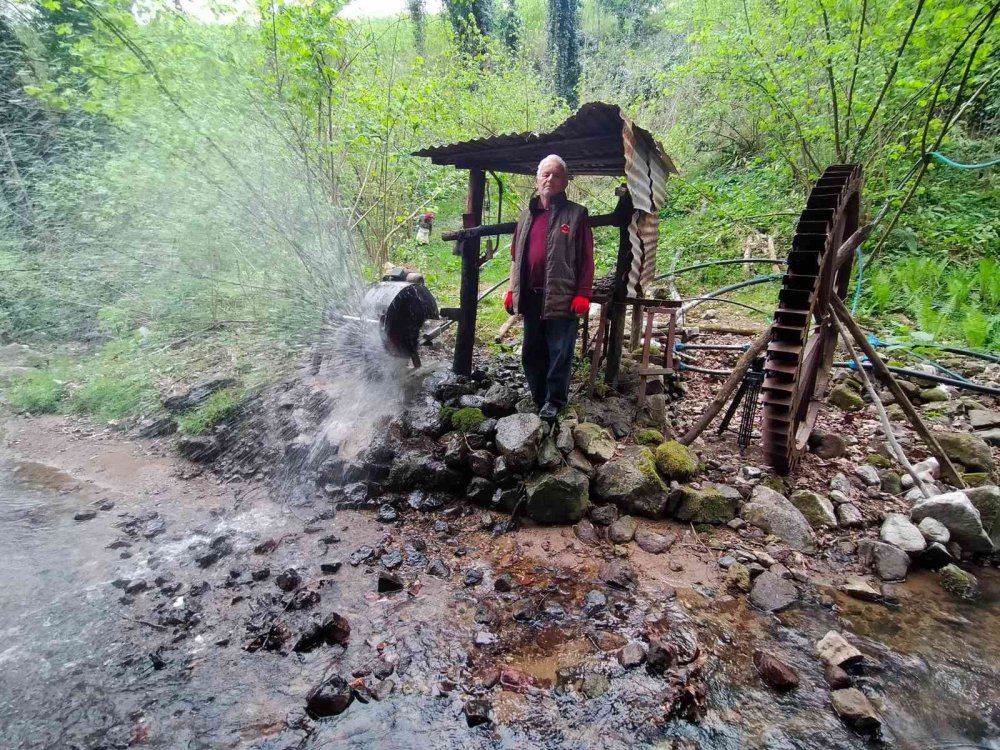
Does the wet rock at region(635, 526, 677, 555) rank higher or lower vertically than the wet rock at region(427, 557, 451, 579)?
higher

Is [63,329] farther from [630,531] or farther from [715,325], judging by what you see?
[715,325]

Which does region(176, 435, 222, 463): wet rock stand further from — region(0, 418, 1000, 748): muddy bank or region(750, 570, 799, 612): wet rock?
region(750, 570, 799, 612): wet rock

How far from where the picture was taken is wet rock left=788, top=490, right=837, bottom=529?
376 centimetres

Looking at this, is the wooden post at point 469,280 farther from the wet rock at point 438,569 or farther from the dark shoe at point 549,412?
the wet rock at point 438,569

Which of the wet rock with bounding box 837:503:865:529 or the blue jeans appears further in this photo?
the blue jeans

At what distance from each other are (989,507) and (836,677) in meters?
2.13

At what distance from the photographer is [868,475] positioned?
165 inches

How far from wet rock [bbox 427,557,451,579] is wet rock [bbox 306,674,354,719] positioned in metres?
1.06

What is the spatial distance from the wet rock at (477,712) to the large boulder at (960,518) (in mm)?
3334

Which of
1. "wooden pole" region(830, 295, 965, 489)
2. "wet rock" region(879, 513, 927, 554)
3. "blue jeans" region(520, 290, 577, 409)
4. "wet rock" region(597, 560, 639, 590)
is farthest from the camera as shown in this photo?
"blue jeans" region(520, 290, 577, 409)

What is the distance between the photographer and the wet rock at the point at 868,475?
13.6 ft

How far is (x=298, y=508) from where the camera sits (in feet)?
14.3

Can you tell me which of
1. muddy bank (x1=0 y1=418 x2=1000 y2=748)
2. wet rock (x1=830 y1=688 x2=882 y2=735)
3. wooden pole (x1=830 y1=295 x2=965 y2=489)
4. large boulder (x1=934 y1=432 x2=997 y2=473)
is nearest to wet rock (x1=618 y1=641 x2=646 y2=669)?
muddy bank (x1=0 y1=418 x2=1000 y2=748)

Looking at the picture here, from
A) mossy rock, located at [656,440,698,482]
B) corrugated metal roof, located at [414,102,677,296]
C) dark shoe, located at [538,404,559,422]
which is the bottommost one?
mossy rock, located at [656,440,698,482]
